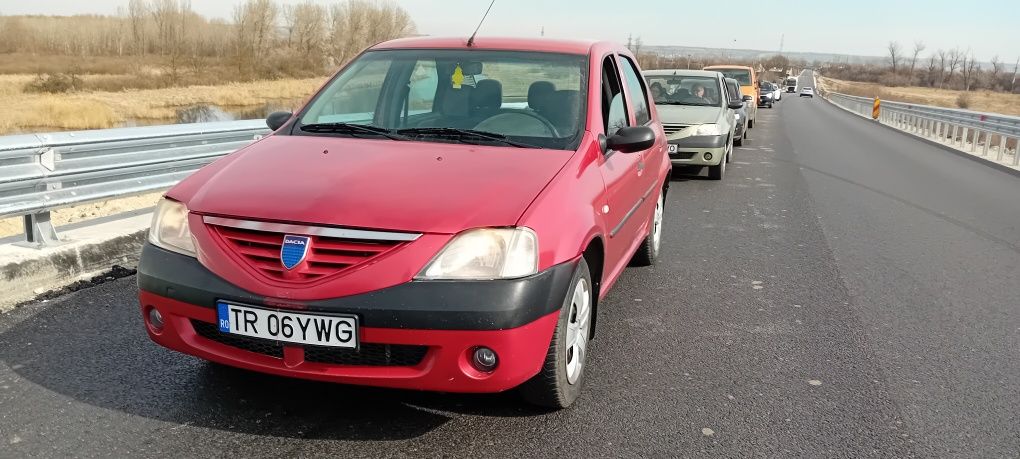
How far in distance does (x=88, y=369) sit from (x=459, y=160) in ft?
6.40

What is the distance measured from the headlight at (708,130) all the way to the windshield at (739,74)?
41.6 ft

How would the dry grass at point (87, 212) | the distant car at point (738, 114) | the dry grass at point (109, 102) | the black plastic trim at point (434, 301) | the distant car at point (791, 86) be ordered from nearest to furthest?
the black plastic trim at point (434, 301) < the dry grass at point (87, 212) < the distant car at point (738, 114) < the dry grass at point (109, 102) < the distant car at point (791, 86)

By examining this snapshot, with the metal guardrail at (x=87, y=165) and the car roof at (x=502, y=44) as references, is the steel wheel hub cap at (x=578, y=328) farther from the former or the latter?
the metal guardrail at (x=87, y=165)

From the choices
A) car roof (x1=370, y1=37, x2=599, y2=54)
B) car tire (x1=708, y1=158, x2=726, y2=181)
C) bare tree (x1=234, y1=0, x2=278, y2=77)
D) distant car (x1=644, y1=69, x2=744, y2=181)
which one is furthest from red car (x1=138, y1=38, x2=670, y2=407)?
bare tree (x1=234, y1=0, x2=278, y2=77)

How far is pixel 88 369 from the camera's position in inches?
142

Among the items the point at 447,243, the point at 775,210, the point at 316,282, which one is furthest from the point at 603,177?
the point at 775,210

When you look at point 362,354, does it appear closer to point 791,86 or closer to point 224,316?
point 224,316

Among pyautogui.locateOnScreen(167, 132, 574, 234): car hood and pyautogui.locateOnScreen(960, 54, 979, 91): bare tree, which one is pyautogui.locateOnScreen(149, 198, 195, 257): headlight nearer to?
pyautogui.locateOnScreen(167, 132, 574, 234): car hood

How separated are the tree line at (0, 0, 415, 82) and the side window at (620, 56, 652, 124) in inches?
2623

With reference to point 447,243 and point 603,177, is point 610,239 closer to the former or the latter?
point 603,177

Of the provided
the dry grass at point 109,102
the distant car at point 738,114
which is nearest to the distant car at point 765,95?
the distant car at point 738,114

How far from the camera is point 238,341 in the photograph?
116 inches

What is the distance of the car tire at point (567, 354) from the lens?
3.07 m

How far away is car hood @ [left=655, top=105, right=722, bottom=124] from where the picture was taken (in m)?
11.3
